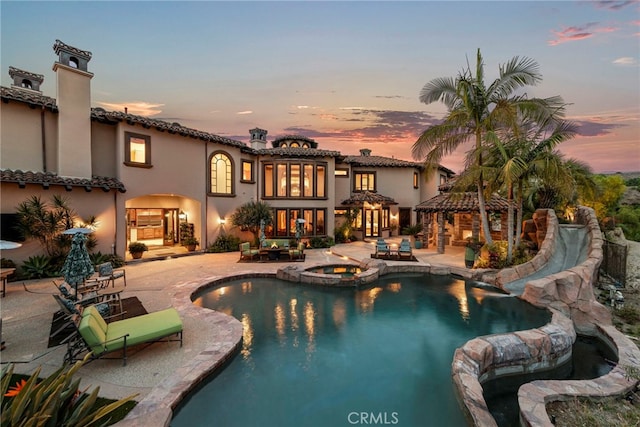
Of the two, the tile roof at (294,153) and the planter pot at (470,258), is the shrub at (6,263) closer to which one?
the tile roof at (294,153)

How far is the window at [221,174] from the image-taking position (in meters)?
18.4

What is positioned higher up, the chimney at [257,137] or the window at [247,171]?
the chimney at [257,137]

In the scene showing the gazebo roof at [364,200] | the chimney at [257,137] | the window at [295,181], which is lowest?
the gazebo roof at [364,200]

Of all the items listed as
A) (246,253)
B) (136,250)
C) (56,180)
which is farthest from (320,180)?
(56,180)

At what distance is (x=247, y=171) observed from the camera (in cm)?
2028

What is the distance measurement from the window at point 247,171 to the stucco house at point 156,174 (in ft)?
0.25

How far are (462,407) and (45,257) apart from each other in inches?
636

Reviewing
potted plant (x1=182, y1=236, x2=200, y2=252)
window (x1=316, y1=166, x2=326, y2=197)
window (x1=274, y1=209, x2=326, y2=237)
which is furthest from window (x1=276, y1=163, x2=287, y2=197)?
potted plant (x1=182, y1=236, x2=200, y2=252)

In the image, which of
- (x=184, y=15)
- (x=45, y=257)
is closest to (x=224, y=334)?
(x=45, y=257)

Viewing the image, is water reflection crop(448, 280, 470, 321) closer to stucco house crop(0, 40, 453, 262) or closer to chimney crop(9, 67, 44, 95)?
stucco house crop(0, 40, 453, 262)

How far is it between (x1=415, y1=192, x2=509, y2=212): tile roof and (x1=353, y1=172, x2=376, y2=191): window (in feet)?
24.8

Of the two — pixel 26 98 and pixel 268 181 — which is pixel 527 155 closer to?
pixel 268 181

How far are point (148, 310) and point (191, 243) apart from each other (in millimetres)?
9792

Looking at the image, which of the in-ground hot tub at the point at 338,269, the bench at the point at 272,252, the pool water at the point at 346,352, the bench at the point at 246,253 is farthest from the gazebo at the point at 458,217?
the bench at the point at 246,253
